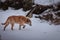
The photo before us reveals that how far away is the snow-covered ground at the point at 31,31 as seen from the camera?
1.68m

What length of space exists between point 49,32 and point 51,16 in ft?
0.64

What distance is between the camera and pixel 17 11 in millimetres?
1687

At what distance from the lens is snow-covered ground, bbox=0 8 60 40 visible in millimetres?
1677

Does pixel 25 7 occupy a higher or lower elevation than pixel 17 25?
higher

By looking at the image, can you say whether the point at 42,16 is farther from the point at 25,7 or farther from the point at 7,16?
the point at 7,16

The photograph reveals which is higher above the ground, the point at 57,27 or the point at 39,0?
the point at 39,0

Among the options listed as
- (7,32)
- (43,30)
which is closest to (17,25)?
(7,32)

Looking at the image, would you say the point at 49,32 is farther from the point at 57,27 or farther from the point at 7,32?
the point at 7,32

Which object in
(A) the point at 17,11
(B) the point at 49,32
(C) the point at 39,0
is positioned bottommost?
(B) the point at 49,32

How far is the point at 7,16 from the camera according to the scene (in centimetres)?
168

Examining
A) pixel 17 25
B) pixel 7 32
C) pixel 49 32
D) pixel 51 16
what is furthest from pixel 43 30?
pixel 7 32

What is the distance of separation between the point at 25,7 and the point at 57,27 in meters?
0.45

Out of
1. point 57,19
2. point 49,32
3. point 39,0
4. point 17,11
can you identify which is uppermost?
point 39,0

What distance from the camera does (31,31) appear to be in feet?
5.55
